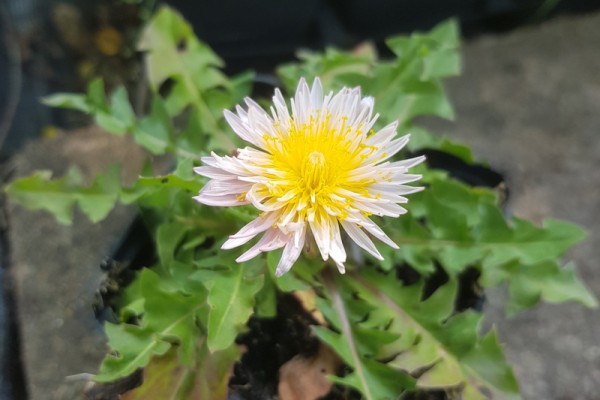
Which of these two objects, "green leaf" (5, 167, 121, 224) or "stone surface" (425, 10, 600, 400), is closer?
"green leaf" (5, 167, 121, 224)

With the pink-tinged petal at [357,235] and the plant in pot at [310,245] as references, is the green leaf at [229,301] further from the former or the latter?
the pink-tinged petal at [357,235]

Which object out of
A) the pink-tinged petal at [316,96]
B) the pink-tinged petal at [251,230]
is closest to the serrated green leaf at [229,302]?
the pink-tinged petal at [251,230]

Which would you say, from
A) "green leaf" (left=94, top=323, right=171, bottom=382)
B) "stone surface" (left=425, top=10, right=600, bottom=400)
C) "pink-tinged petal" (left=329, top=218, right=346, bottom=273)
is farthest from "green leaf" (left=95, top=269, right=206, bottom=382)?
"stone surface" (left=425, top=10, right=600, bottom=400)

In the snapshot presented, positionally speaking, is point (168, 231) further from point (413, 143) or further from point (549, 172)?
point (549, 172)

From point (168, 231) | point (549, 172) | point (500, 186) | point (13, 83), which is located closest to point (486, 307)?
point (500, 186)

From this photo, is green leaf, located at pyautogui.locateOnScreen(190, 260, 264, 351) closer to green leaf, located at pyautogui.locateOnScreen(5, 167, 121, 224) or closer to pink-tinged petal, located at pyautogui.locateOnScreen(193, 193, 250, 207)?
pink-tinged petal, located at pyautogui.locateOnScreen(193, 193, 250, 207)

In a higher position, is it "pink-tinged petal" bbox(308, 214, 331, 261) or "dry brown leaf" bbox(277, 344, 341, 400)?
"pink-tinged petal" bbox(308, 214, 331, 261)

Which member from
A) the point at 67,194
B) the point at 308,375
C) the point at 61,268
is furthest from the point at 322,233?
the point at 61,268
